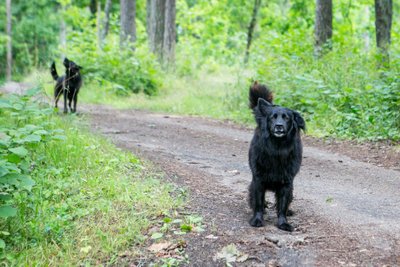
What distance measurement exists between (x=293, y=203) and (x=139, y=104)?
388 inches

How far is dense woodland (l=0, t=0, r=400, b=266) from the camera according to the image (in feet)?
14.7

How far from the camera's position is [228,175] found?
22.6 feet

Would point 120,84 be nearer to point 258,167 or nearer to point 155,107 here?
point 155,107

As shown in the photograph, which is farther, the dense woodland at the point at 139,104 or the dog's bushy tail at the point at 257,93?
the dog's bushy tail at the point at 257,93

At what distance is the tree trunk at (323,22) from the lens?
13781 millimetres

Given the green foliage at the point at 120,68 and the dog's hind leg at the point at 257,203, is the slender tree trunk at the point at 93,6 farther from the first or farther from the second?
the dog's hind leg at the point at 257,203

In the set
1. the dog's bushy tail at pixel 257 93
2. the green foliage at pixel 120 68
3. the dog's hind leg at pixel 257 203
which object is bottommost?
the dog's hind leg at pixel 257 203

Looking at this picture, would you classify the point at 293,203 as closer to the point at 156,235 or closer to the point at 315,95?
the point at 156,235

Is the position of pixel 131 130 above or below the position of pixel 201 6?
below

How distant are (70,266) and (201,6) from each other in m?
28.3

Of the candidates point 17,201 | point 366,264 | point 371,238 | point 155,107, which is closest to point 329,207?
point 371,238

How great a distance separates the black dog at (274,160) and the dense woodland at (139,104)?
723 millimetres

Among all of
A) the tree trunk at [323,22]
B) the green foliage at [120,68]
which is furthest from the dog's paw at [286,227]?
the green foliage at [120,68]

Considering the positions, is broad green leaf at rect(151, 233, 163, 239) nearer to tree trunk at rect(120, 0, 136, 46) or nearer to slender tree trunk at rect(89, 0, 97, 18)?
tree trunk at rect(120, 0, 136, 46)
